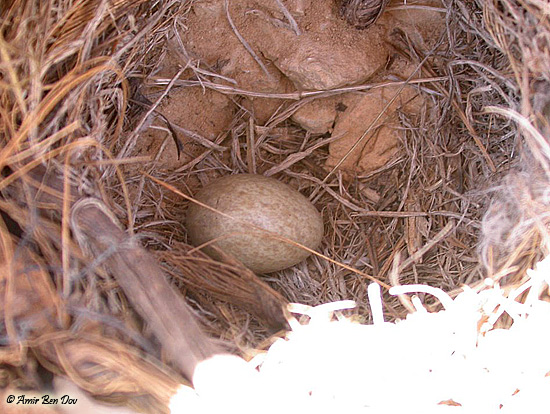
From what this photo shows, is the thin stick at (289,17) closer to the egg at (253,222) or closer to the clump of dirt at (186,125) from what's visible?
the clump of dirt at (186,125)

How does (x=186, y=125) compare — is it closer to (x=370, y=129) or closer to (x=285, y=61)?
(x=285, y=61)

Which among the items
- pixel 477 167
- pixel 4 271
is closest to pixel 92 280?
pixel 4 271

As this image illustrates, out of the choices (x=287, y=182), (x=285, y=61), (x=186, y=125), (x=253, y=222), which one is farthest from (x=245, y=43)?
(x=253, y=222)

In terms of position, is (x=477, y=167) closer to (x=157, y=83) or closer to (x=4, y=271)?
(x=157, y=83)

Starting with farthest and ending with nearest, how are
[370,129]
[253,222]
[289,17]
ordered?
1. [370,129]
2. [289,17]
3. [253,222]

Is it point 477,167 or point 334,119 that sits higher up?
point 334,119

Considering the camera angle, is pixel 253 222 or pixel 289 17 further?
pixel 289 17
